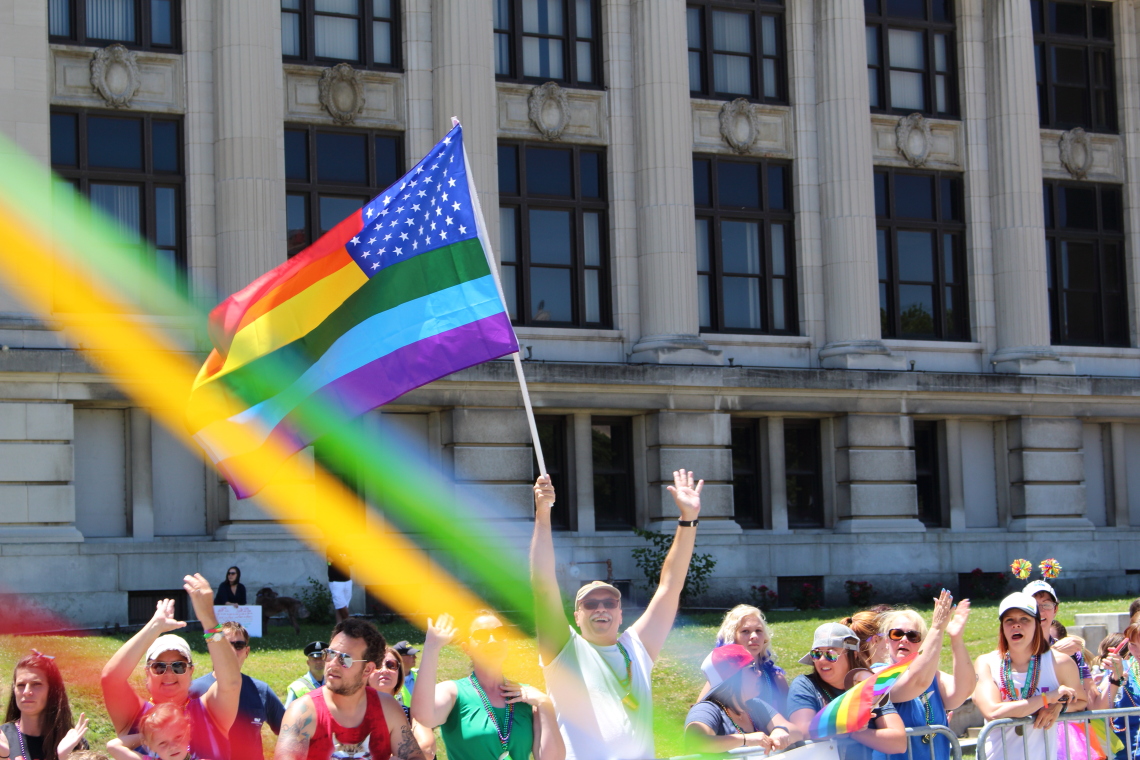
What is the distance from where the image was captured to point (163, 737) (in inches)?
278

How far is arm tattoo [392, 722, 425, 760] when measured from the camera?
7.33m

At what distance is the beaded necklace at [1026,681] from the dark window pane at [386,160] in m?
20.3

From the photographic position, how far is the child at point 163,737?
7.05 metres

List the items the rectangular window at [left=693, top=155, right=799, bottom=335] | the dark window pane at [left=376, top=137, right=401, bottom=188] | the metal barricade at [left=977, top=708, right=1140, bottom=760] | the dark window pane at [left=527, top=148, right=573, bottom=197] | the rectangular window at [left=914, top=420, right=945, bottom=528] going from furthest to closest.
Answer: the rectangular window at [left=914, top=420, right=945, bottom=528], the rectangular window at [left=693, top=155, right=799, bottom=335], the dark window pane at [left=527, top=148, right=573, bottom=197], the dark window pane at [left=376, top=137, right=401, bottom=188], the metal barricade at [left=977, top=708, right=1140, bottom=760]

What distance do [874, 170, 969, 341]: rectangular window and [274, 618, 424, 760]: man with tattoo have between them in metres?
25.2

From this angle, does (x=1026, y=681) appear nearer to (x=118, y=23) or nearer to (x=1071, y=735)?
(x=1071, y=735)

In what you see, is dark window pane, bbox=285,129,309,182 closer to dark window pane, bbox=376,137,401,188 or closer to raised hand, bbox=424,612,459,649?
dark window pane, bbox=376,137,401,188

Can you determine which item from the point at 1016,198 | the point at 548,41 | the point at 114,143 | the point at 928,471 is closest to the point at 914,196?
the point at 1016,198

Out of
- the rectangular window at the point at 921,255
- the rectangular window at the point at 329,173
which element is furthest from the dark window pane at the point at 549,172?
the rectangular window at the point at 921,255

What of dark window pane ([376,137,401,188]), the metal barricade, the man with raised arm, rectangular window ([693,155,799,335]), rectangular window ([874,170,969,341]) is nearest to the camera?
the man with raised arm

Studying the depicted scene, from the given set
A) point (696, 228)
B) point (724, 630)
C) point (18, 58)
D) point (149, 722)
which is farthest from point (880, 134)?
point (149, 722)

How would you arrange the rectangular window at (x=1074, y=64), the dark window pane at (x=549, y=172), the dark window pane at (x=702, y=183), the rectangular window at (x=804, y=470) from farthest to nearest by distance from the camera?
1. the rectangular window at (x=1074, y=64)
2. the rectangular window at (x=804, y=470)
3. the dark window pane at (x=702, y=183)
4. the dark window pane at (x=549, y=172)

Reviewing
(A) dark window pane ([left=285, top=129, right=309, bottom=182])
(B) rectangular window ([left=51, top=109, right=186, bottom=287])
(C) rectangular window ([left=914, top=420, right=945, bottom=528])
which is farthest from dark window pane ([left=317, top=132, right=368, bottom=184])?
(C) rectangular window ([left=914, top=420, right=945, bottom=528])

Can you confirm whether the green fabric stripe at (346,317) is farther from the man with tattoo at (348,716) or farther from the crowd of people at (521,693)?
the man with tattoo at (348,716)
